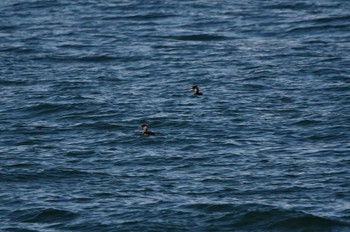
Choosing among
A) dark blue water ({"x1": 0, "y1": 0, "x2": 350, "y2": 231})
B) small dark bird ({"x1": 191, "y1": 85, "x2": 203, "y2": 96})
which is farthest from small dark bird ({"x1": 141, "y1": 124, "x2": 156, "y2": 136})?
small dark bird ({"x1": 191, "y1": 85, "x2": 203, "y2": 96})

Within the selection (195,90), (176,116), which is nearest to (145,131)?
(176,116)

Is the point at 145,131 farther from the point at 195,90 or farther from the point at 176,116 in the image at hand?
the point at 195,90

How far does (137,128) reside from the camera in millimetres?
43250

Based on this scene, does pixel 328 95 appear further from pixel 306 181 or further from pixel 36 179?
pixel 36 179

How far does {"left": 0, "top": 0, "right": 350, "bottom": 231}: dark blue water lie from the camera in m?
33.7

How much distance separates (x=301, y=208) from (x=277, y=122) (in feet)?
34.5

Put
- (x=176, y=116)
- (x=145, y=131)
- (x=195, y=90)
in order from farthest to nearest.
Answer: (x=195, y=90)
(x=176, y=116)
(x=145, y=131)

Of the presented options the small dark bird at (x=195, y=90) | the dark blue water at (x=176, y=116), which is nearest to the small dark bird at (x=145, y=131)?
the dark blue water at (x=176, y=116)

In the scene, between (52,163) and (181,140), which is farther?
(181,140)

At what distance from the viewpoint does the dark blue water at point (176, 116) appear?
33.7m

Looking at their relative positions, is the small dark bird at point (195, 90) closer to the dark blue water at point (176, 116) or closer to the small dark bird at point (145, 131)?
the dark blue water at point (176, 116)

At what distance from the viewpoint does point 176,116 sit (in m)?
44.9

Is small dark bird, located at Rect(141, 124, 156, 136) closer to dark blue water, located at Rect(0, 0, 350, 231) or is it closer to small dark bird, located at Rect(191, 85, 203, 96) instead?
dark blue water, located at Rect(0, 0, 350, 231)

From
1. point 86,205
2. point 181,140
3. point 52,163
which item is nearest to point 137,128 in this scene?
point 181,140
